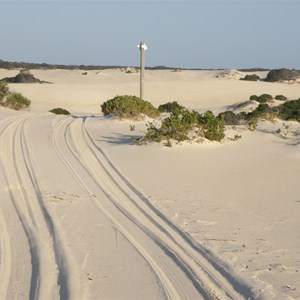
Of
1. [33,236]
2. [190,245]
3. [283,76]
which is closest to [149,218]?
[190,245]

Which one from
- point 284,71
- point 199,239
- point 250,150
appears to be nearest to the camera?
point 199,239

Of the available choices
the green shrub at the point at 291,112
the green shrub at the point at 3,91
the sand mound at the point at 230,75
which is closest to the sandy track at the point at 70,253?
the green shrub at the point at 291,112

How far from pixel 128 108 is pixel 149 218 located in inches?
499

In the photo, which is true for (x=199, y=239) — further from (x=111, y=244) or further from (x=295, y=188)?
(x=295, y=188)

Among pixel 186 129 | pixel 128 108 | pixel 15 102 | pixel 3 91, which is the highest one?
pixel 186 129

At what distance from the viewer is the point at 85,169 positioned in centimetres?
1120

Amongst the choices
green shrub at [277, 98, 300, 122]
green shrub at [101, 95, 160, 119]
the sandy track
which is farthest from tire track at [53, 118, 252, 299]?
green shrub at [277, 98, 300, 122]

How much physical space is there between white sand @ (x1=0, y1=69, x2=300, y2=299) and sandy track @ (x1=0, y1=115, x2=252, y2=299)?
0.01m

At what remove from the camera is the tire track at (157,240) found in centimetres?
530

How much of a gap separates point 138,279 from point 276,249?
174 centimetres

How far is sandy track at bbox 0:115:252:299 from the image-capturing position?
17.3 ft

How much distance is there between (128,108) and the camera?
20219 millimetres

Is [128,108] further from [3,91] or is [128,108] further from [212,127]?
[3,91]

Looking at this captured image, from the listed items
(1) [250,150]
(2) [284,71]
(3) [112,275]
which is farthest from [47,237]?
(2) [284,71]
